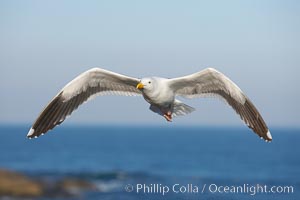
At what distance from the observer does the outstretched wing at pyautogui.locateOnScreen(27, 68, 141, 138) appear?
8.98 m

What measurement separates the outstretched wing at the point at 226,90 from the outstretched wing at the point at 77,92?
663 millimetres

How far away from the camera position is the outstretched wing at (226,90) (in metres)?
8.70

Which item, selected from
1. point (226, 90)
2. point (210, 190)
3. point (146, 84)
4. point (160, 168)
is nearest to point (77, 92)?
point (146, 84)

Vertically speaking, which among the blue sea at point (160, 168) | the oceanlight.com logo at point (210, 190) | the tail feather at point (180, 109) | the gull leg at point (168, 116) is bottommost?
the gull leg at point (168, 116)

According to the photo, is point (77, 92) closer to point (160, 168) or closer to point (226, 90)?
point (226, 90)

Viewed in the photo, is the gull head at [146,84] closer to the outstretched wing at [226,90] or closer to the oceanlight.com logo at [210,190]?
the outstretched wing at [226,90]

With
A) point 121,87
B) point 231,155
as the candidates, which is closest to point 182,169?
point 231,155

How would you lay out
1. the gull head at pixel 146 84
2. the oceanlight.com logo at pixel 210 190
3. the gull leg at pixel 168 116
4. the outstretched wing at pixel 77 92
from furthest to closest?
the oceanlight.com logo at pixel 210 190
the outstretched wing at pixel 77 92
the gull leg at pixel 168 116
the gull head at pixel 146 84

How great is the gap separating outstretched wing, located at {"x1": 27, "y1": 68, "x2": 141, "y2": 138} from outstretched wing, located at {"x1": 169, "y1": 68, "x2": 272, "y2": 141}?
663mm

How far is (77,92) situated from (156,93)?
1.17 m

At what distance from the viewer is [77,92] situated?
909 centimetres

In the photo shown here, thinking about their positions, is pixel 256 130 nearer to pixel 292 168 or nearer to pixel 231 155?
pixel 292 168

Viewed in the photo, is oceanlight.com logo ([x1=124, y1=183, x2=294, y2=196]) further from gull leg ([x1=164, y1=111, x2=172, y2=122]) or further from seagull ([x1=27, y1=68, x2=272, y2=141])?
gull leg ([x1=164, y1=111, x2=172, y2=122])

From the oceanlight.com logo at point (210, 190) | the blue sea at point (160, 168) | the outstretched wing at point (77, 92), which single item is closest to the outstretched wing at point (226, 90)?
the outstretched wing at point (77, 92)
